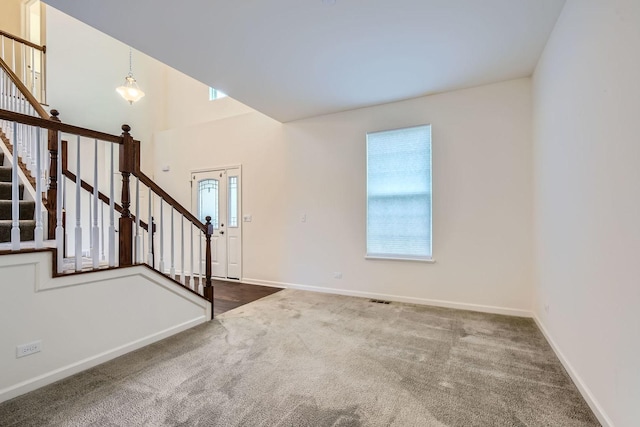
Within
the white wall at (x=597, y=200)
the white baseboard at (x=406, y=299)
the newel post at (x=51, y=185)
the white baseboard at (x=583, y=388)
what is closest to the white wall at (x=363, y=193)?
the white baseboard at (x=406, y=299)

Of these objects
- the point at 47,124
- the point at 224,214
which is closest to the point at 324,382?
the point at 47,124

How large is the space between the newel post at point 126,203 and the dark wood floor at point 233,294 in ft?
4.42

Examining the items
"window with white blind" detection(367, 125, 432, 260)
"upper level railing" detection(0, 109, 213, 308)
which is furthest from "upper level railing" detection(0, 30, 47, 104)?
Answer: "window with white blind" detection(367, 125, 432, 260)

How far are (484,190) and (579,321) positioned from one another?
1.92m

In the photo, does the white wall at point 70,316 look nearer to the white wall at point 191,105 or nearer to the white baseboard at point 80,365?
the white baseboard at point 80,365

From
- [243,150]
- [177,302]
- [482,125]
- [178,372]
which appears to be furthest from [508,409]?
[243,150]

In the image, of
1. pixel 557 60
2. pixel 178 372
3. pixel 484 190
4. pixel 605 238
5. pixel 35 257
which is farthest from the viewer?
pixel 484 190

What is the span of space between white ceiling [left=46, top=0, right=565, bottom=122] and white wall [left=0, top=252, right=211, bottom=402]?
2.02 meters

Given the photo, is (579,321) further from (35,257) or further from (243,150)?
(243,150)

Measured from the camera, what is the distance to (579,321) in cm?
205

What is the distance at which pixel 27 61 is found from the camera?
4.92 meters

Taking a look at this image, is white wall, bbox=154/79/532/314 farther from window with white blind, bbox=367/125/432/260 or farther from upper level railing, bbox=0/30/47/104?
upper level railing, bbox=0/30/47/104

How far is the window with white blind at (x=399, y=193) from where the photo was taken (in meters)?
3.99

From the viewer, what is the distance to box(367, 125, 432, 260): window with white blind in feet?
13.1
